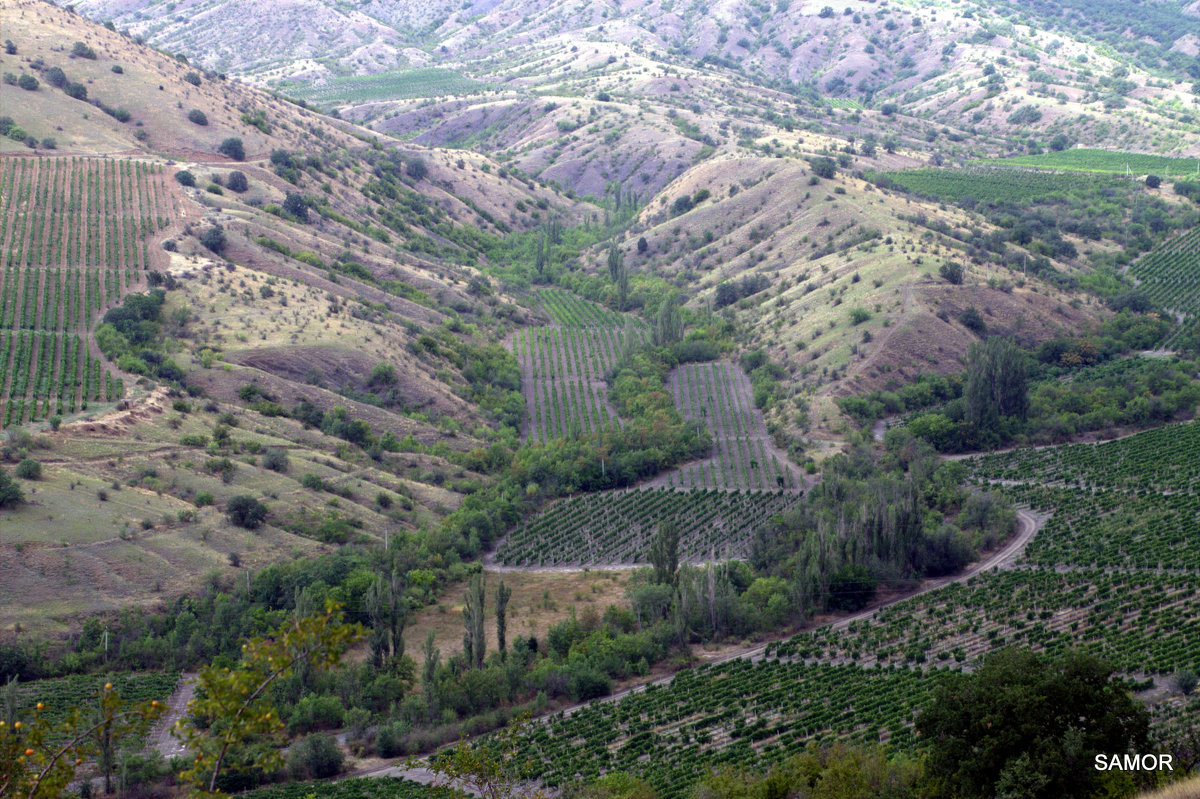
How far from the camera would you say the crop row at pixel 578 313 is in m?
111

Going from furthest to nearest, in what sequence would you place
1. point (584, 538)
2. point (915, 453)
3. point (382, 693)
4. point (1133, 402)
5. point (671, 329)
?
point (671, 329), point (1133, 402), point (915, 453), point (584, 538), point (382, 693)

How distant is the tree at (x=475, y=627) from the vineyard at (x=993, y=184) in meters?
103

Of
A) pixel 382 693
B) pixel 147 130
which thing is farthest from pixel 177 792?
pixel 147 130

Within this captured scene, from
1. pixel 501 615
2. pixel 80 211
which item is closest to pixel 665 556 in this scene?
pixel 501 615

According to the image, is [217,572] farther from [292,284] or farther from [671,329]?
[671,329]

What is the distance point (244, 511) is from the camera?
6141 cm

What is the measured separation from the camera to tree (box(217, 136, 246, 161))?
384 feet

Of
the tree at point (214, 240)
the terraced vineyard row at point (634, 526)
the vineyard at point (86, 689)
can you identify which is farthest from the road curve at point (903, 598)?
the tree at point (214, 240)

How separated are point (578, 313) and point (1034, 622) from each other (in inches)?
2812

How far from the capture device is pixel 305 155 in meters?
126

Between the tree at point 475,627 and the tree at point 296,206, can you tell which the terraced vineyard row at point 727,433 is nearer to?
the tree at point 475,627

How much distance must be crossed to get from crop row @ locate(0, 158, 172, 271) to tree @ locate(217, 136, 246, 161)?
13.5 meters

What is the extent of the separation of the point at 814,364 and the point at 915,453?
60.1 ft

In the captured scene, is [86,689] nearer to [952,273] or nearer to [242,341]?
[242,341]
